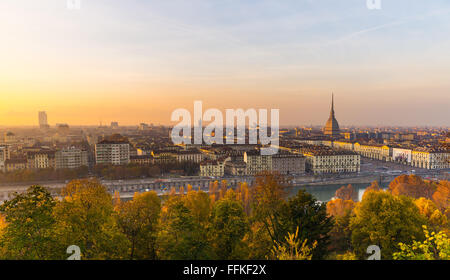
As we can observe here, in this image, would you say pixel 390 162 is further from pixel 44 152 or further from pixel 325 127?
pixel 44 152

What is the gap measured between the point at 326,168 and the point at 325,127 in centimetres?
1970

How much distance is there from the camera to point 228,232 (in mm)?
3086

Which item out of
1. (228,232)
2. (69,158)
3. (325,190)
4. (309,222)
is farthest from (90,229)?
(69,158)

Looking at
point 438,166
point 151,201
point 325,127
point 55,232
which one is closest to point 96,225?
point 55,232

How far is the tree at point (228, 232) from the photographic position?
9.46ft

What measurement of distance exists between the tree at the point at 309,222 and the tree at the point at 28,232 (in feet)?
6.30

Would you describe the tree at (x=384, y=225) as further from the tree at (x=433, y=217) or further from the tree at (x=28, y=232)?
the tree at (x=28, y=232)

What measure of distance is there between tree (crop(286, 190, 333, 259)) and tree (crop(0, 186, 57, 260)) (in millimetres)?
1919

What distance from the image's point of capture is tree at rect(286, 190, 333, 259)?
8.53ft

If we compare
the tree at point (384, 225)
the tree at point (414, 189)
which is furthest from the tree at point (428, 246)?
the tree at point (414, 189)

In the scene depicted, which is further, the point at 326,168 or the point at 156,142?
the point at 156,142

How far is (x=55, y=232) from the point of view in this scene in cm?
242
